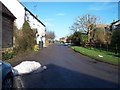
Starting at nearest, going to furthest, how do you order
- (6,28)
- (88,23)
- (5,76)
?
(5,76) → (6,28) → (88,23)

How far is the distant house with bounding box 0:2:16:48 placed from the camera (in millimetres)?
29938

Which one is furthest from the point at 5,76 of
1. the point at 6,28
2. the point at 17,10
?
the point at 17,10

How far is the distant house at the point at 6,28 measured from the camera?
29.9 metres

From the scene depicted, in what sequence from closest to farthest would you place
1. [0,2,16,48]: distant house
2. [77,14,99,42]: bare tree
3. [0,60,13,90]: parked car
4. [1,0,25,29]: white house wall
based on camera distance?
[0,60,13,90]: parked car
[0,2,16,48]: distant house
[1,0,25,29]: white house wall
[77,14,99,42]: bare tree

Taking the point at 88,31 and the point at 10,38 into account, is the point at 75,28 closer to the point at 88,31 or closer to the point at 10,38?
the point at 88,31

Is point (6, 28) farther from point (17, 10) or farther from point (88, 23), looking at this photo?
point (88, 23)

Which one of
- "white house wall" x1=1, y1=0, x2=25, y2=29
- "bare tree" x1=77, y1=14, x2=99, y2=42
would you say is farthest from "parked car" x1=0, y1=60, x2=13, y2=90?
"bare tree" x1=77, y1=14, x2=99, y2=42

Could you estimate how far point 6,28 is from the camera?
104 ft

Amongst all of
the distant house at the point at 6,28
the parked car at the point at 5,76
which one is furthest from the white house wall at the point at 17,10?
the parked car at the point at 5,76

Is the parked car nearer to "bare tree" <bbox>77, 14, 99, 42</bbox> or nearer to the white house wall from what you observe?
the white house wall

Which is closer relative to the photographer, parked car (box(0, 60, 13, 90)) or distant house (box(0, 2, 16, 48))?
parked car (box(0, 60, 13, 90))

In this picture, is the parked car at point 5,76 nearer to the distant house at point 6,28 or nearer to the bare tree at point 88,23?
the distant house at point 6,28

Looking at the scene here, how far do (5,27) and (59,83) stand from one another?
68.7 ft

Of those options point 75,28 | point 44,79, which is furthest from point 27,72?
point 75,28
